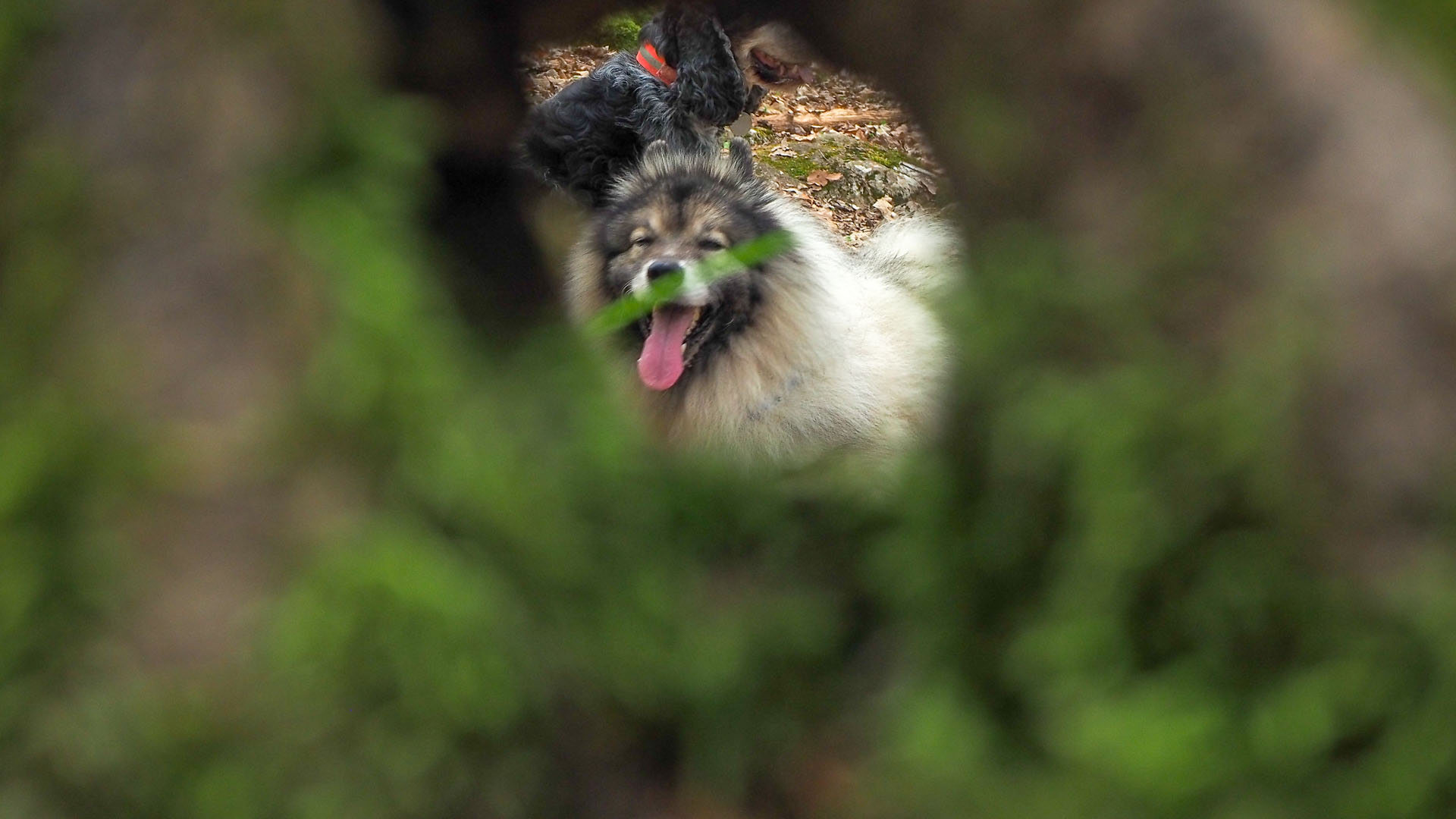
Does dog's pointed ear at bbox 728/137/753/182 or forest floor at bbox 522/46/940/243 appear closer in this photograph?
dog's pointed ear at bbox 728/137/753/182

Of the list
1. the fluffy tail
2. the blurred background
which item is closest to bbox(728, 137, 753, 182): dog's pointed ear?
the fluffy tail

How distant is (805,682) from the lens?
150 centimetres

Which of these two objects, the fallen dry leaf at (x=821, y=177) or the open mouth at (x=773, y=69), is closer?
the open mouth at (x=773, y=69)

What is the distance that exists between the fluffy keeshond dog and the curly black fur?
2.07 metres

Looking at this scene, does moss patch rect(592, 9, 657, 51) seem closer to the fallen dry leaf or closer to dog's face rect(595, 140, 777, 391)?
the fallen dry leaf

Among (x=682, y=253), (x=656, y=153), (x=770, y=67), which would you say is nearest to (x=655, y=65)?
(x=770, y=67)

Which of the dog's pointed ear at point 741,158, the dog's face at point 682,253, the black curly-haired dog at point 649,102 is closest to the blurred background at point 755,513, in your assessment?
the dog's face at point 682,253

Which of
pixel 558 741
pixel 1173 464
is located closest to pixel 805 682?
pixel 558 741

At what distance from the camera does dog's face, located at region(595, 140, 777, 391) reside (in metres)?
4.41

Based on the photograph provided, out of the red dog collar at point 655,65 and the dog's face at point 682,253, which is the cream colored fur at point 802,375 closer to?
the dog's face at point 682,253

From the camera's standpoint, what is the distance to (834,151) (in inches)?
357

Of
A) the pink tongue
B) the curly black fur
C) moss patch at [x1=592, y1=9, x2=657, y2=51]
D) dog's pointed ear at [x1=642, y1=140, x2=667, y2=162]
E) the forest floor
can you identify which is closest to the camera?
the pink tongue

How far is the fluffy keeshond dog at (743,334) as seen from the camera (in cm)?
442

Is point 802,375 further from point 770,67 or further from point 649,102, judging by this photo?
point 770,67
